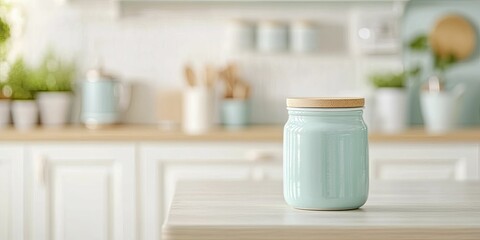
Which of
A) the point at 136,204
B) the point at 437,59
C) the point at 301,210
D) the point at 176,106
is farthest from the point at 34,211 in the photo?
the point at 301,210

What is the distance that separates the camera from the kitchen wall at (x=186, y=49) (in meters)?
4.18

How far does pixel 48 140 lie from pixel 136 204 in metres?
0.44

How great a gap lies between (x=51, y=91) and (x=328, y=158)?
2707mm

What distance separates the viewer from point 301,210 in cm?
159

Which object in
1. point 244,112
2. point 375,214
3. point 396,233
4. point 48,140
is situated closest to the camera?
point 396,233

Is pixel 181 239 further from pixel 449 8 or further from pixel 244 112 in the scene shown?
pixel 449 8

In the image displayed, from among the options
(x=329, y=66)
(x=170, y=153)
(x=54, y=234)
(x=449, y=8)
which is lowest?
(x=54, y=234)

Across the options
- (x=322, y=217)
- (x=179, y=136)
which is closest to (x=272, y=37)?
(x=179, y=136)

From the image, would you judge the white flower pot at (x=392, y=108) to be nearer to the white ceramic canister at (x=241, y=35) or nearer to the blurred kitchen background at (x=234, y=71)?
the blurred kitchen background at (x=234, y=71)

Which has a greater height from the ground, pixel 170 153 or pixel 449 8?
pixel 449 8

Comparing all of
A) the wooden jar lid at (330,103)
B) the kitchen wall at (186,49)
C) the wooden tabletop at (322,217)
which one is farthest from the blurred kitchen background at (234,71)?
the wooden jar lid at (330,103)

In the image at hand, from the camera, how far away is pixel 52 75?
13.4ft

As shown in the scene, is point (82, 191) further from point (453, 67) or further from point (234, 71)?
point (453, 67)

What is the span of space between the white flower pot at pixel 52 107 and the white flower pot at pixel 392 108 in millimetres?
1412
